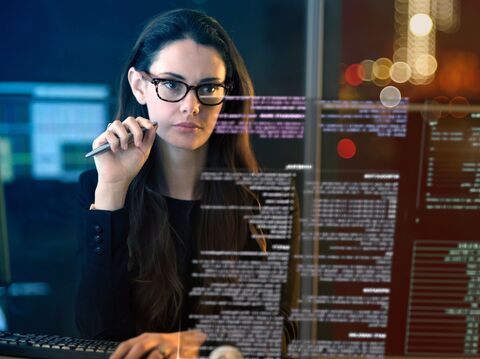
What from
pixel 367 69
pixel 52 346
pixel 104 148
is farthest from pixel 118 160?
pixel 367 69

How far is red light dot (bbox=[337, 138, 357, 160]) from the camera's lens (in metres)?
0.85

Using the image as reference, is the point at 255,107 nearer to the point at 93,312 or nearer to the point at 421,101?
the point at 421,101

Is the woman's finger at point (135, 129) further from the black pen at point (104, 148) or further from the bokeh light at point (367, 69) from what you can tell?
the bokeh light at point (367, 69)

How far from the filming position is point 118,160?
0.88 metres

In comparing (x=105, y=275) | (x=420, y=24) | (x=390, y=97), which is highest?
(x=420, y=24)

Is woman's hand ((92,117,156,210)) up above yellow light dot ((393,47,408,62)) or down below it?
below

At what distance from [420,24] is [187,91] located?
0.49m

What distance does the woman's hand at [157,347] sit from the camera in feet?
2.97

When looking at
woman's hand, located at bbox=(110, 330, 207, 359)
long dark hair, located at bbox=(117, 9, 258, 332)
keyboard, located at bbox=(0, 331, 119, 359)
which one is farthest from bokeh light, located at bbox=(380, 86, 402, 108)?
keyboard, located at bbox=(0, 331, 119, 359)

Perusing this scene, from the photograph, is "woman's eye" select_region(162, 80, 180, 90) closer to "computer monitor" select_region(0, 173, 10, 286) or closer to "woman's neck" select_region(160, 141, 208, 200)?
"woman's neck" select_region(160, 141, 208, 200)

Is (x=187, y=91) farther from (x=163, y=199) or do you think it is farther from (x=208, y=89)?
(x=163, y=199)

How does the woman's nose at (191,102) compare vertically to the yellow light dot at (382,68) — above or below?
below

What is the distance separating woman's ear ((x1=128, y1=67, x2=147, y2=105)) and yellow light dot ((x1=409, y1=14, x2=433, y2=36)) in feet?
1.83

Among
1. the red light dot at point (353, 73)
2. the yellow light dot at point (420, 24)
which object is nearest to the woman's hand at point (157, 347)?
the red light dot at point (353, 73)
